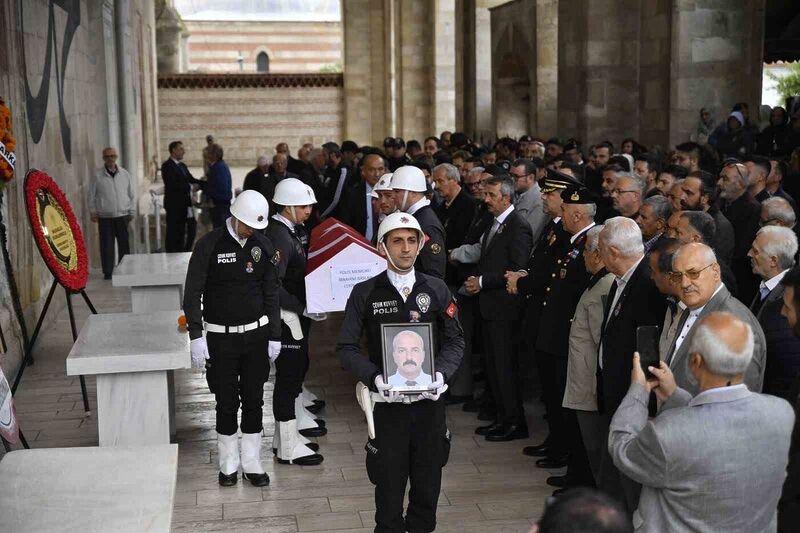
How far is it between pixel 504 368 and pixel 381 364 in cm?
256

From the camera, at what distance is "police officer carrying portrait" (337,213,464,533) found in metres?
4.34

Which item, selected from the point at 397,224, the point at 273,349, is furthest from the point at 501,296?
the point at 397,224

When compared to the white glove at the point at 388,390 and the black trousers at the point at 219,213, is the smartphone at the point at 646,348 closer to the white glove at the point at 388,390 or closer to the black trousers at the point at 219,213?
the white glove at the point at 388,390

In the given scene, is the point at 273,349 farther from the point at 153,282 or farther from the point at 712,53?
the point at 712,53

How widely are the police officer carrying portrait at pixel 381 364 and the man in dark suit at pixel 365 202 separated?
4.66 meters

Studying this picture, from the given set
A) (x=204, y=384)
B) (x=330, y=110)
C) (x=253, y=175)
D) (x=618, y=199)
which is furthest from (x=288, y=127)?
(x=618, y=199)

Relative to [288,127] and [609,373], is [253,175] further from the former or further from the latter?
[288,127]

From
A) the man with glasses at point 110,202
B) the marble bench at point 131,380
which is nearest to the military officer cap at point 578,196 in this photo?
the marble bench at point 131,380

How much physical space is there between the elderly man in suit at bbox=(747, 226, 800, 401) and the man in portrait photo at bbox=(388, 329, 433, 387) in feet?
4.62

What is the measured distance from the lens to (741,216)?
22.7ft

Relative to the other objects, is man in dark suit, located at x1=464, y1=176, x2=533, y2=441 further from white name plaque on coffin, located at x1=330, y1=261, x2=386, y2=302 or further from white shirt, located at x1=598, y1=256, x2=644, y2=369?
white shirt, located at x1=598, y1=256, x2=644, y2=369

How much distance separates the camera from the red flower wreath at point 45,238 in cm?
671

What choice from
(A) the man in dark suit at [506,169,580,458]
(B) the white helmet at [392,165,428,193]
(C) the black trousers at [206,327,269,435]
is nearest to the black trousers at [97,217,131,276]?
(B) the white helmet at [392,165,428,193]

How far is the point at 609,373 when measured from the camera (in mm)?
4820
